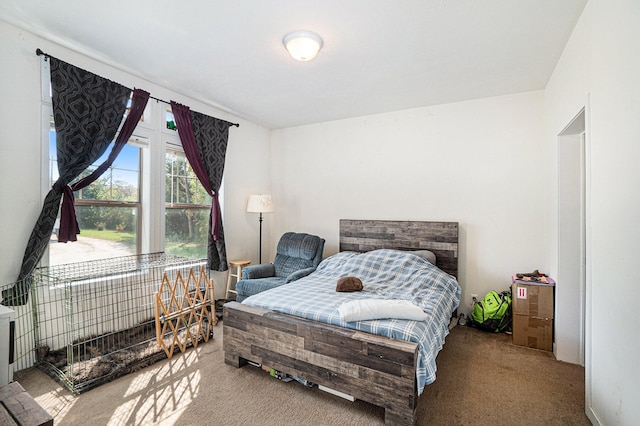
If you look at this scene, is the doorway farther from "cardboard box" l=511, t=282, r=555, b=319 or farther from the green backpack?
the green backpack

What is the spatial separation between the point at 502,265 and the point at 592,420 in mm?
1848

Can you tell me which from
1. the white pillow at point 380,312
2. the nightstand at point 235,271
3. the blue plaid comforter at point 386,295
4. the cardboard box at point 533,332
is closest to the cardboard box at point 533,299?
the cardboard box at point 533,332

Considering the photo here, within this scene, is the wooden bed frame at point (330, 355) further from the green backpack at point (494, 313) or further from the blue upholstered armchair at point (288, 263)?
the green backpack at point (494, 313)

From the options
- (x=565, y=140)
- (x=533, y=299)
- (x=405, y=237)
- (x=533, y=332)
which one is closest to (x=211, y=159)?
(x=405, y=237)

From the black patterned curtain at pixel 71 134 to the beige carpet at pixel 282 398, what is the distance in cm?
91

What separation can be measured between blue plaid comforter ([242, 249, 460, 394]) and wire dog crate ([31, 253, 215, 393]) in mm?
1048

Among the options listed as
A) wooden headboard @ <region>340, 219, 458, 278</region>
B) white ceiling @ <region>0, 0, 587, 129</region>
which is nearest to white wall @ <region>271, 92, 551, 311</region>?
wooden headboard @ <region>340, 219, 458, 278</region>

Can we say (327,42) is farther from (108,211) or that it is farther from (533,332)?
(533,332)

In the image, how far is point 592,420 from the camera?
5.99 feet

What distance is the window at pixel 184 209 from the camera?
3641 millimetres

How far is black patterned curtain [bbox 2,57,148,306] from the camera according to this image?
2.38 meters

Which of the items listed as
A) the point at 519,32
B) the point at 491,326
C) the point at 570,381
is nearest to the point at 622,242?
the point at 570,381

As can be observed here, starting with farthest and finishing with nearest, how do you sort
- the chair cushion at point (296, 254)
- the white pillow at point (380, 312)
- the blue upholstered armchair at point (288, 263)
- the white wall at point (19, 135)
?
the chair cushion at point (296, 254) → the blue upholstered armchair at point (288, 263) → the white wall at point (19, 135) → the white pillow at point (380, 312)

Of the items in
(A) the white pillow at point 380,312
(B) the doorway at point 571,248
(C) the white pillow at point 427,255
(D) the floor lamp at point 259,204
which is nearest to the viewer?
(A) the white pillow at point 380,312
